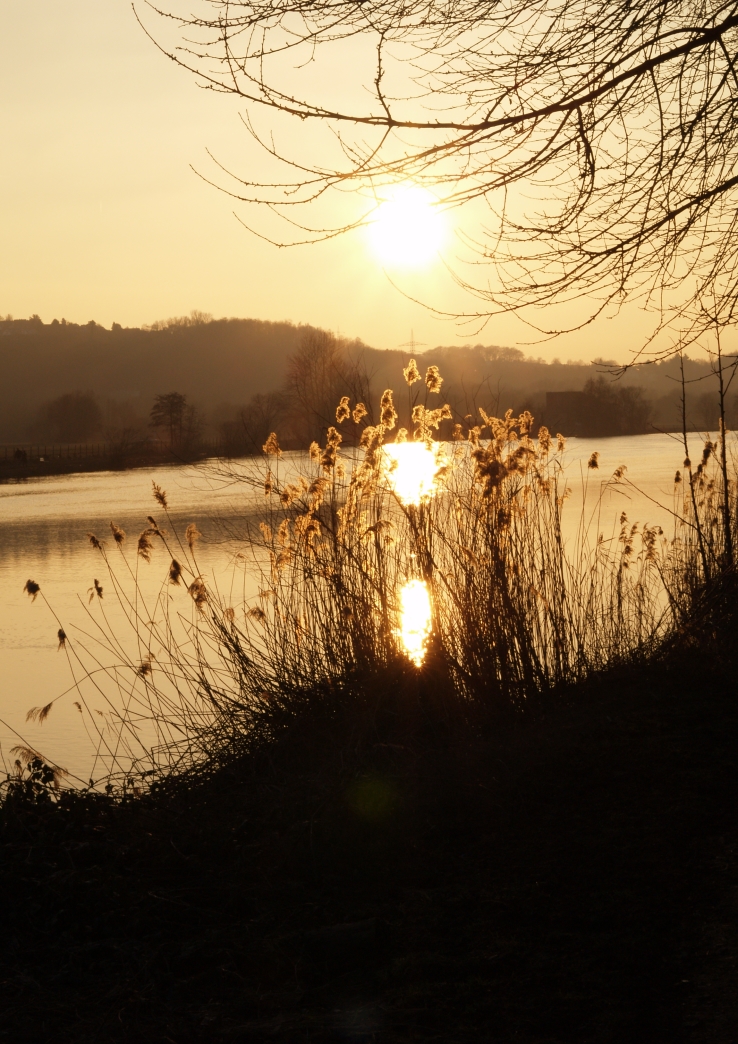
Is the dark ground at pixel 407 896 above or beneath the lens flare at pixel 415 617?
beneath

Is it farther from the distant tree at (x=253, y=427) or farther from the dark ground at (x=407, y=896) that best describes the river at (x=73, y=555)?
the dark ground at (x=407, y=896)

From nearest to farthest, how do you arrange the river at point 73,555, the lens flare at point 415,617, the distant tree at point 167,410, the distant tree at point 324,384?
the lens flare at point 415,617
the distant tree at point 324,384
the river at point 73,555
the distant tree at point 167,410

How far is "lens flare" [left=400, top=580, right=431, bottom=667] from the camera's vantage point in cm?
585

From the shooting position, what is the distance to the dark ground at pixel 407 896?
2.81 m

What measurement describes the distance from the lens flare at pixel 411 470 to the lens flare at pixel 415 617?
521mm

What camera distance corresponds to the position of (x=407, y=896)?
11.8ft

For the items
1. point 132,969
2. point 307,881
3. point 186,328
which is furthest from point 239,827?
point 186,328

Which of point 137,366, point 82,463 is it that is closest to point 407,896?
point 82,463

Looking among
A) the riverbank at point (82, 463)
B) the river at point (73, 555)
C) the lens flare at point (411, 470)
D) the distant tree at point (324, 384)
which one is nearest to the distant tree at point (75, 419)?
the riverbank at point (82, 463)

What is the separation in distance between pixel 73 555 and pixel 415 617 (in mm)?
12843

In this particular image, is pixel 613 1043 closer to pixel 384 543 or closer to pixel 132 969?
pixel 132 969

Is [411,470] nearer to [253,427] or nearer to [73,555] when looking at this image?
[253,427]

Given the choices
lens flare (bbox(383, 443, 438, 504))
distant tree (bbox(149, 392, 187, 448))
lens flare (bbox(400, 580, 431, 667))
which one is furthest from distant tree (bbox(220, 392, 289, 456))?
distant tree (bbox(149, 392, 187, 448))

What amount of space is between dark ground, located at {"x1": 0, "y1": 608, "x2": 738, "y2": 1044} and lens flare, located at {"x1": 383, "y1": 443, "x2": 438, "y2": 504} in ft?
4.90
